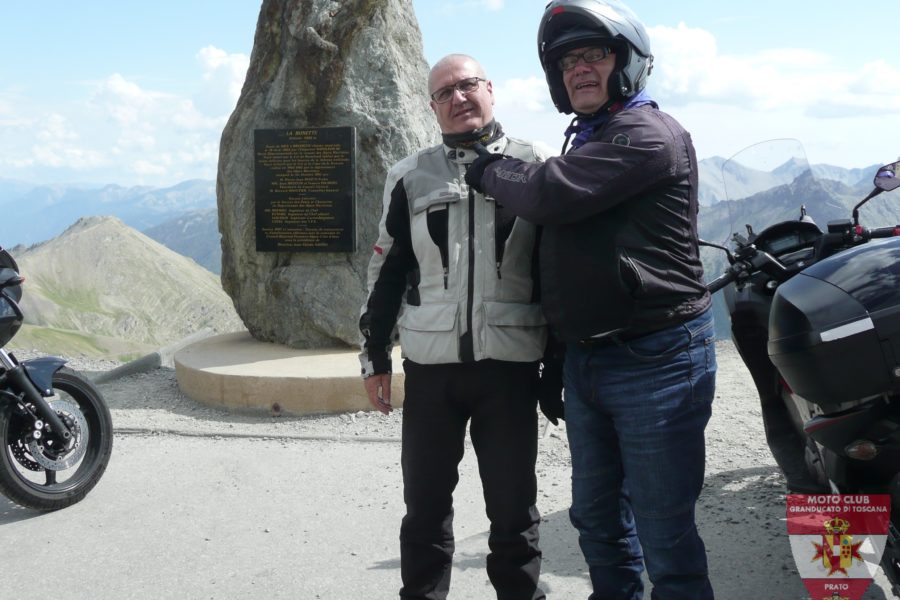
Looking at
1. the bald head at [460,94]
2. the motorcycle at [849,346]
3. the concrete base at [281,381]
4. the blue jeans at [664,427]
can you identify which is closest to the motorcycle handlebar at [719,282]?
the motorcycle at [849,346]

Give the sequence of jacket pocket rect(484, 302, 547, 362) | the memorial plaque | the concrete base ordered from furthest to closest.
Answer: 1. the memorial plaque
2. the concrete base
3. jacket pocket rect(484, 302, 547, 362)

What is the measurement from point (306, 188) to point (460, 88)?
12.0 feet

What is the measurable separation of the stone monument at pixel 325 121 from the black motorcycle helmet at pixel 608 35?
3620 mm

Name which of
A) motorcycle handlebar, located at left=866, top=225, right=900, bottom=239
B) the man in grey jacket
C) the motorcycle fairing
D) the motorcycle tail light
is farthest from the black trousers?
the motorcycle fairing

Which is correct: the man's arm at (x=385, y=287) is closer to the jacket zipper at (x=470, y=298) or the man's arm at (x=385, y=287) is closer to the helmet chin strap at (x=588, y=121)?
the jacket zipper at (x=470, y=298)

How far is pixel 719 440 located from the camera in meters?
4.66

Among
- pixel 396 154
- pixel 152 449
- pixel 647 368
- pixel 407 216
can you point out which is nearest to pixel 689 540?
pixel 647 368

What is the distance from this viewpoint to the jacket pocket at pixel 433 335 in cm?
237

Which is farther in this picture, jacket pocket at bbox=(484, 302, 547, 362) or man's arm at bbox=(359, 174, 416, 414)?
man's arm at bbox=(359, 174, 416, 414)

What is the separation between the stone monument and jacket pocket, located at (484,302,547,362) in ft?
11.8

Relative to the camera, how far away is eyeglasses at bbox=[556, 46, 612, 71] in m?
2.19

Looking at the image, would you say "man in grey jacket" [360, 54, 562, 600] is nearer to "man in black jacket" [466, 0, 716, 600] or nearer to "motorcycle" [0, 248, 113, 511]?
"man in black jacket" [466, 0, 716, 600]

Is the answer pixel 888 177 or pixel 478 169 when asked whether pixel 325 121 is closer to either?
pixel 478 169

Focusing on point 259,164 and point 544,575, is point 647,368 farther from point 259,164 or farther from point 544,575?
point 259,164
